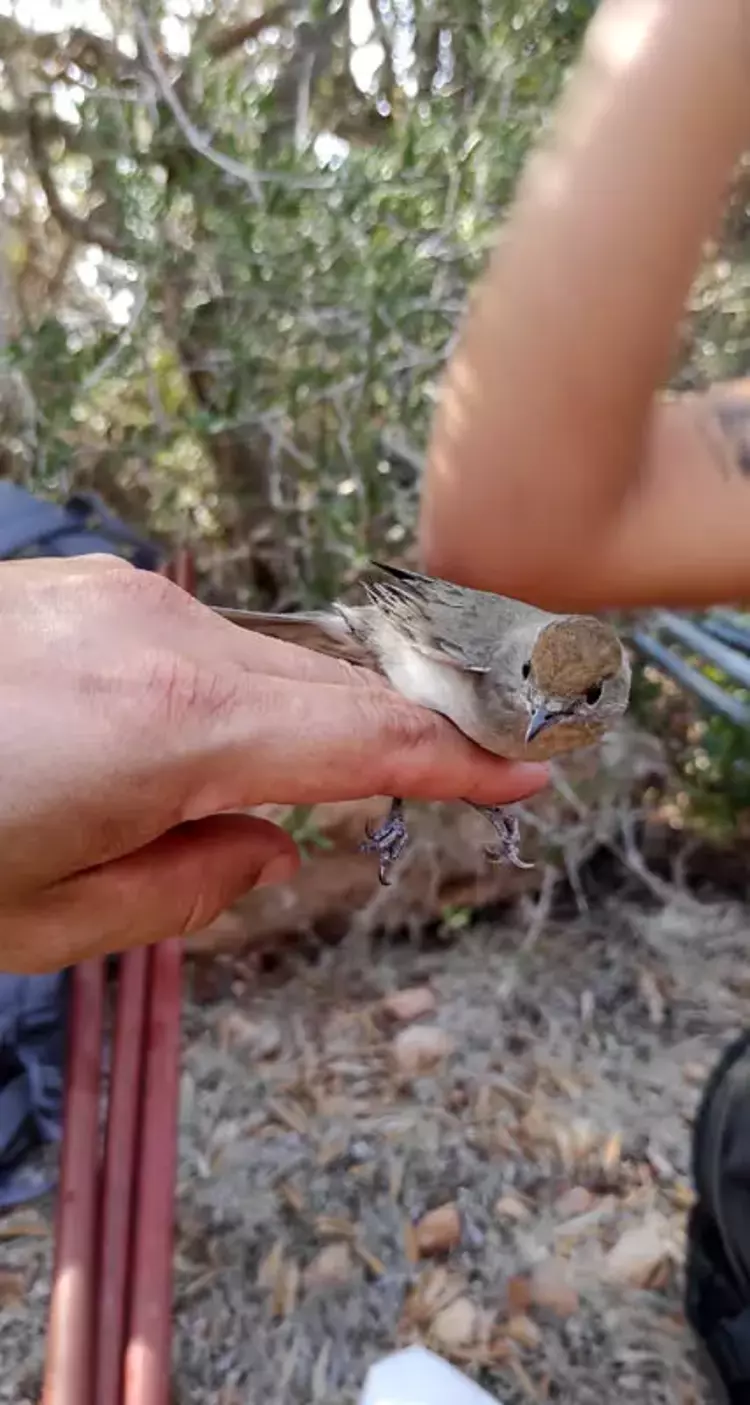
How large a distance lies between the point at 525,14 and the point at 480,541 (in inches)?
60.5

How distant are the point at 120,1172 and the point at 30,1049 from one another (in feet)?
2.00

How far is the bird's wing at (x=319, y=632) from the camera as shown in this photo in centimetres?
160

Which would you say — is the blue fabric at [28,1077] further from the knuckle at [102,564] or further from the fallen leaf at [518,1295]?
the knuckle at [102,564]

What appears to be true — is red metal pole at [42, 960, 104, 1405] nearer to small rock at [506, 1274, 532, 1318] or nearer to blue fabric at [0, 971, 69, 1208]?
blue fabric at [0, 971, 69, 1208]

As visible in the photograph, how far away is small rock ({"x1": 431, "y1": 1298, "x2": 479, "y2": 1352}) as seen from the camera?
6.10 feet

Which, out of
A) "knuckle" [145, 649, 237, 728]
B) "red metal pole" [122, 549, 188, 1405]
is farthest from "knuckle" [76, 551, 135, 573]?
"red metal pole" [122, 549, 188, 1405]

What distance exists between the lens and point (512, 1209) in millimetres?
2086

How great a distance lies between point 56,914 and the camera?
1.05 meters

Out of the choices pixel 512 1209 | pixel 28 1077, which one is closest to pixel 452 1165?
pixel 512 1209

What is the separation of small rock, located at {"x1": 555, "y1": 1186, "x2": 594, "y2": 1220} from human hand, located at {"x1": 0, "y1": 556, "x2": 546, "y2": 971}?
4.15 feet

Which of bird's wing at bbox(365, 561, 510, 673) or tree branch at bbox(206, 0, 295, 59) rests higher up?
tree branch at bbox(206, 0, 295, 59)

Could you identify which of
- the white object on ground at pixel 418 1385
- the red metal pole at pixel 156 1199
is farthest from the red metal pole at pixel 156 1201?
the white object on ground at pixel 418 1385

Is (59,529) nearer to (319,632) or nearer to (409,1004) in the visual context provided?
(319,632)

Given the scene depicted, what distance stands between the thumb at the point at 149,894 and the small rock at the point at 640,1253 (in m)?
1.23
